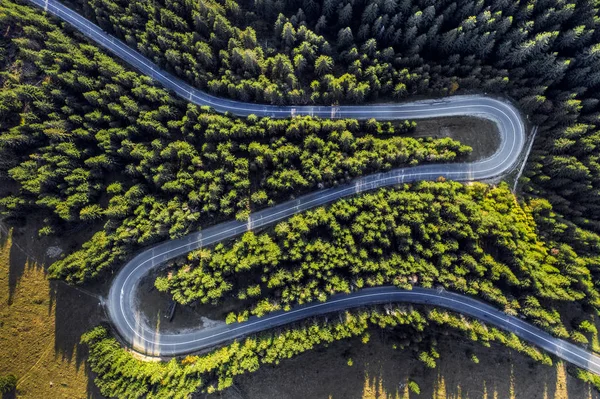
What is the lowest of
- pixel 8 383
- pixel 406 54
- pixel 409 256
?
pixel 8 383

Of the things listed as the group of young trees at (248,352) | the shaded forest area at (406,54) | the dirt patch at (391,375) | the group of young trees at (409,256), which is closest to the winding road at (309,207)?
the group of young trees at (248,352)

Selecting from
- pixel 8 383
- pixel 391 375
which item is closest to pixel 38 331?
pixel 8 383

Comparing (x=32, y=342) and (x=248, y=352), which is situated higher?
(x=32, y=342)

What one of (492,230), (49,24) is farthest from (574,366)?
(49,24)

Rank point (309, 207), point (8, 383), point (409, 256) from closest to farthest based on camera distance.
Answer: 1. point (8, 383)
2. point (409, 256)
3. point (309, 207)

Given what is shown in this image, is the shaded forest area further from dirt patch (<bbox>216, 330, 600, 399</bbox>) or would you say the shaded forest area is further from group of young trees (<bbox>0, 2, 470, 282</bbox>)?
dirt patch (<bbox>216, 330, 600, 399</bbox>)

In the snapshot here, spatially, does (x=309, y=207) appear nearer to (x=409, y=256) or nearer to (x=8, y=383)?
(x=409, y=256)
